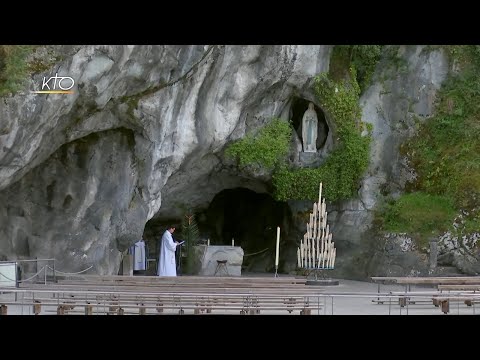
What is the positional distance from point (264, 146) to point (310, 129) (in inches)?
66.2

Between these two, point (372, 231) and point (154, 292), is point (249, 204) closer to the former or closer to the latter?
point (372, 231)

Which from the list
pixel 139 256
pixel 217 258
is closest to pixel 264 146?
pixel 217 258

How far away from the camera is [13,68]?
17.2 meters

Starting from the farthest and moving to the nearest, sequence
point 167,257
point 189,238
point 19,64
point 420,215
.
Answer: point 189,238 → point 420,215 → point 167,257 → point 19,64

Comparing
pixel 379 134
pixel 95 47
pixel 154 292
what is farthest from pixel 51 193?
pixel 379 134

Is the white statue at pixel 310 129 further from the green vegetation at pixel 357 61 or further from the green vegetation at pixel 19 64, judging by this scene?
the green vegetation at pixel 19 64

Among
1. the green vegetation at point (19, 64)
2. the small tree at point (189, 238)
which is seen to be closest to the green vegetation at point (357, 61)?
the small tree at point (189, 238)

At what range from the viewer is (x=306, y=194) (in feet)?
81.9

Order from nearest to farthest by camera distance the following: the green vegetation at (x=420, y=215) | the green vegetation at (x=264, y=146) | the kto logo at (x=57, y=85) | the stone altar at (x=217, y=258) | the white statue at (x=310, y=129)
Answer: the kto logo at (x=57, y=85), the green vegetation at (x=420, y=215), the green vegetation at (x=264, y=146), the stone altar at (x=217, y=258), the white statue at (x=310, y=129)

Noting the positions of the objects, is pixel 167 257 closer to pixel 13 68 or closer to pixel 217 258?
pixel 217 258

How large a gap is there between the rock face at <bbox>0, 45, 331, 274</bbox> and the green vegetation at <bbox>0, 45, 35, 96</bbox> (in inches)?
8.5

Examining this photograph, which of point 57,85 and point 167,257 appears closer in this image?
Answer: point 57,85

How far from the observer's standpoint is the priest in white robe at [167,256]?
23.2 meters

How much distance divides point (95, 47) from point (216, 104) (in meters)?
4.98
